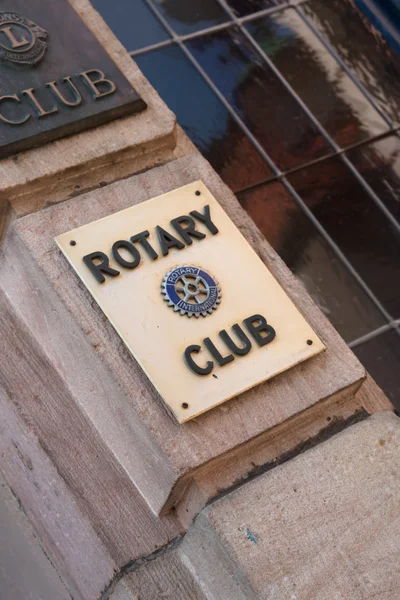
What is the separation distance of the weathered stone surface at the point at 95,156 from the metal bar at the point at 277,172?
2.71ft

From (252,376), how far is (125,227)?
2.46 ft

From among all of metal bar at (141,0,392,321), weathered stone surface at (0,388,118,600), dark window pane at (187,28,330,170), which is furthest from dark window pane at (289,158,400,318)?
weathered stone surface at (0,388,118,600)

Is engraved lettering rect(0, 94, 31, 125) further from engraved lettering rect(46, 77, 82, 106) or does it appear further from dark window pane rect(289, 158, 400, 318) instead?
dark window pane rect(289, 158, 400, 318)

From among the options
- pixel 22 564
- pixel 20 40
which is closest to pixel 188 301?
pixel 20 40

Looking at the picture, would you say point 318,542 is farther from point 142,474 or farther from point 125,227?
point 125,227

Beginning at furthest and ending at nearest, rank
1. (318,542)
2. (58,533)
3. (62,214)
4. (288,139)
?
(288,139) < (58,533) < (62,214) < (318,542)

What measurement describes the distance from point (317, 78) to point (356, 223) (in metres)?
0.98

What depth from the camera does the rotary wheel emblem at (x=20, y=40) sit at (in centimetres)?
258

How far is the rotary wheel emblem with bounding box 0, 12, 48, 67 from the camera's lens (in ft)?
8.45

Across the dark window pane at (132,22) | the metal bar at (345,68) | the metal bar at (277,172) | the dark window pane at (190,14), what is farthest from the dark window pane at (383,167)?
the dark window pane at (132,22)

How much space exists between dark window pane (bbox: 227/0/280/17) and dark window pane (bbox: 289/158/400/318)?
1.13 m

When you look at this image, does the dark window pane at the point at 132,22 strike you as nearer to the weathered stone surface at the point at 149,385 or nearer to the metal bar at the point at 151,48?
the metal bar at the point at 151,48

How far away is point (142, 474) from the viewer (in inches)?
90.5

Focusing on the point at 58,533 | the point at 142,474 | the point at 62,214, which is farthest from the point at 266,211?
the point at 58,533
